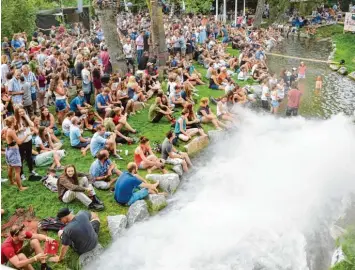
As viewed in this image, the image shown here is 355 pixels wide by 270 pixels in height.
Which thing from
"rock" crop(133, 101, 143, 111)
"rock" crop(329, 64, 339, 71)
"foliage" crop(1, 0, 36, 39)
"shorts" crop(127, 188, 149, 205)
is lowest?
"rock" crop(329, 64, 339, 71)

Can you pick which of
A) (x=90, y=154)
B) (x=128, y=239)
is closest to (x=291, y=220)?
(x=128, y=239)

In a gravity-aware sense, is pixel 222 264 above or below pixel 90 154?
below

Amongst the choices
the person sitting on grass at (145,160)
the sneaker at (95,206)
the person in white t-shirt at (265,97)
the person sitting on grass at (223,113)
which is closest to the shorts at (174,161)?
the person sitting on grass at (145,160)

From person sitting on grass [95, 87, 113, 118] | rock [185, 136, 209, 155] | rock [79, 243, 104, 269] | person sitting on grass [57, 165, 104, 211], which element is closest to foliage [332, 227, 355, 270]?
rock [79, 243, 104, 269]

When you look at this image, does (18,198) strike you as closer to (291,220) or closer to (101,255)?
(101,255)

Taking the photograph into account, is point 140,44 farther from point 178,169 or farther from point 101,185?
point 101,185

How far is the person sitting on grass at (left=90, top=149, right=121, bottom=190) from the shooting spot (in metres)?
10.1

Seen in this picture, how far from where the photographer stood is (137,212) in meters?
9.34

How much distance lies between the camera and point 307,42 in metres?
36.6

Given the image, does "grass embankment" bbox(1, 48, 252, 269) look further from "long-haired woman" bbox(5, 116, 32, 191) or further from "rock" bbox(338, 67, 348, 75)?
"rock" bbox(338, 67, 348, 75)

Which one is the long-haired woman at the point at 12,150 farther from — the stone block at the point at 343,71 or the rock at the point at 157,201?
the stone block at the point at 343,71

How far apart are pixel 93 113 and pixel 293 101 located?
7878 millimetres

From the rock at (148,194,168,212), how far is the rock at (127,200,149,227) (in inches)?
11.0

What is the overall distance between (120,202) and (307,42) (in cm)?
3095
